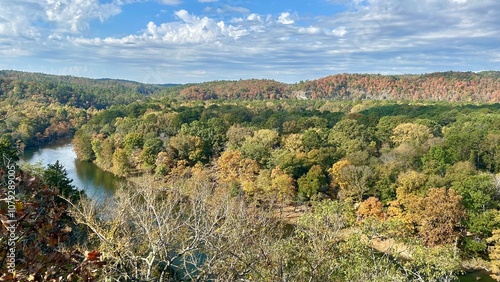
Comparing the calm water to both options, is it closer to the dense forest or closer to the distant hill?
the dense forest

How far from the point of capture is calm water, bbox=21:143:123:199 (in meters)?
32.5

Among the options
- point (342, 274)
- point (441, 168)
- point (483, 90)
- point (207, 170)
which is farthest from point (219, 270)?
point (483, 90)

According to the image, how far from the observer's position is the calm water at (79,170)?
32.5 meters

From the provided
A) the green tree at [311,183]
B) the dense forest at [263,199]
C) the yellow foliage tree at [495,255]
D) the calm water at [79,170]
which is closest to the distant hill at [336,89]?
the dense forest at [263,199]

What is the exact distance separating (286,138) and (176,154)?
10.4 m

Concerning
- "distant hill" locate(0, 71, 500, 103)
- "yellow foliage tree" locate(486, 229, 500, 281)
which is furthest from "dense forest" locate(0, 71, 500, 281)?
"distant hill" locate(0, 71, 500, 103)

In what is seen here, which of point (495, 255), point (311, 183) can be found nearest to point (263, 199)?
point (311, 183)

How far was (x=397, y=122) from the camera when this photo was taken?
148ft

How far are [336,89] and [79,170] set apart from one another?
87.3 m

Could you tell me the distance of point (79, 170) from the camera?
40.8 metres

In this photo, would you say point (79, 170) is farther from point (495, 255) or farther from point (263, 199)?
point (495, 255)

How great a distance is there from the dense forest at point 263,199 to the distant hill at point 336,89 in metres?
21.9

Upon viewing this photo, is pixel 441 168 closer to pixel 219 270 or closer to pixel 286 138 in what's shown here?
pixel 286 138

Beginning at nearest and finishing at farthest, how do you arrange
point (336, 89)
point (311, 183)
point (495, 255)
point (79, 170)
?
1. point (495, 255)
2. point (311, 183)
3. point (79, 170)
4. point (336, 89)
